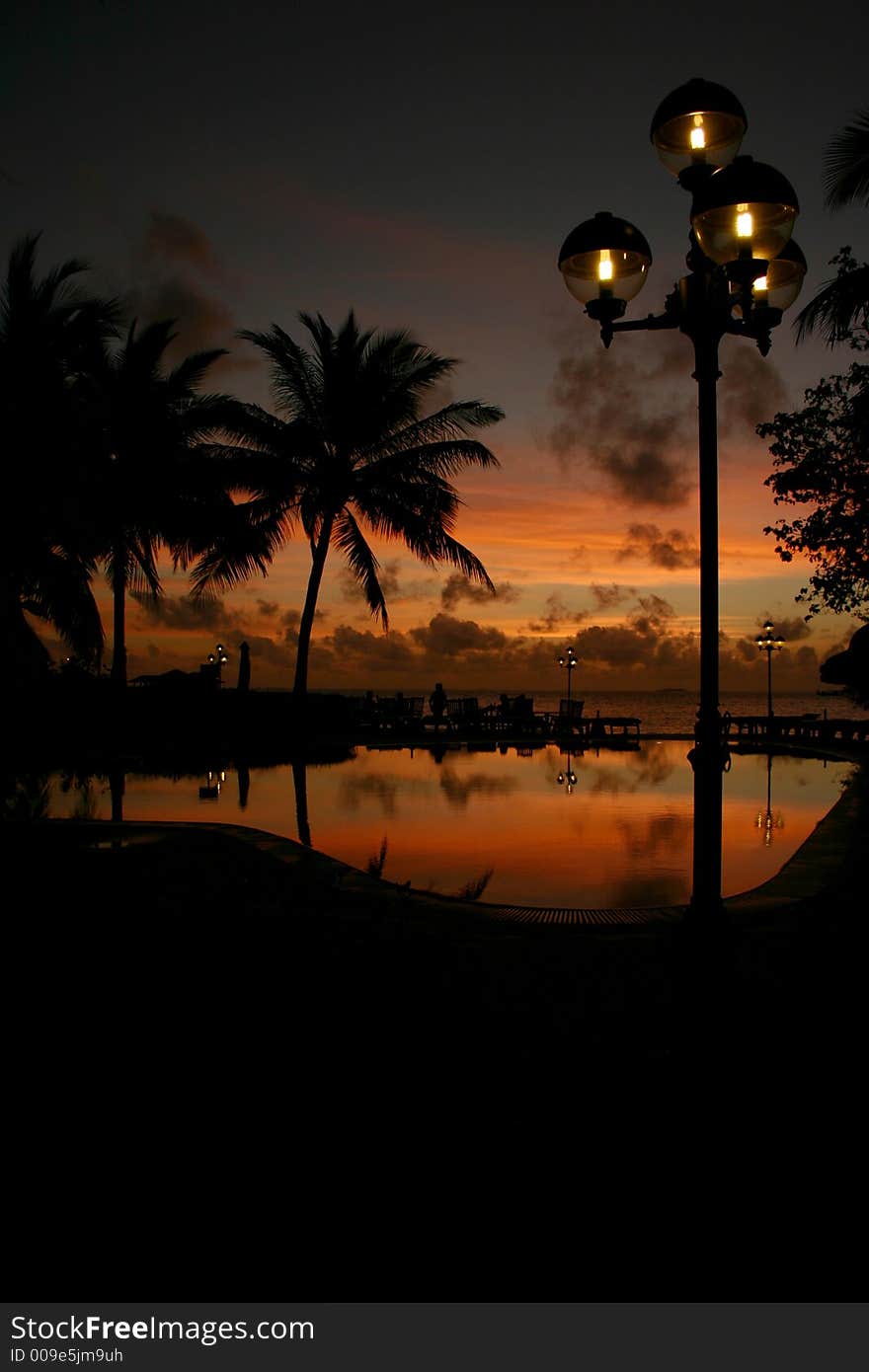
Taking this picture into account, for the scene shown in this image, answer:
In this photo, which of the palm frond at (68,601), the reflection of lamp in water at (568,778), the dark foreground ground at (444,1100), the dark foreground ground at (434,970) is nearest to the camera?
the dark foreground ground at (444,1100)

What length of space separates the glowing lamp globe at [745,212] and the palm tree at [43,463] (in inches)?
405

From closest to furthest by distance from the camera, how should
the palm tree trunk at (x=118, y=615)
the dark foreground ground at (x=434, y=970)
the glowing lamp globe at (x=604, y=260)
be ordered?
1. the dark foreground ground at (x=434, y=970)
2. the glowing lamp globe at (x=604, y=260)
3. the palm tree trunk at (x=118, y=615)

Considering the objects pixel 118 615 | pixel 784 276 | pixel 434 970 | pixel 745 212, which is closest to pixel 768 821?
pixel 434 970

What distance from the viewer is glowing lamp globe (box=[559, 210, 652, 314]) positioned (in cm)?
455

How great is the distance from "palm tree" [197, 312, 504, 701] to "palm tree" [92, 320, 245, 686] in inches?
40.9

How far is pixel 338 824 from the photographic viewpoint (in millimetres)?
11594

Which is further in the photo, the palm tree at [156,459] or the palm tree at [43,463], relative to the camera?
the palm tree at [156,459]

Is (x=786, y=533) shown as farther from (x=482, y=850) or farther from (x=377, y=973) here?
(x=377, y=973)

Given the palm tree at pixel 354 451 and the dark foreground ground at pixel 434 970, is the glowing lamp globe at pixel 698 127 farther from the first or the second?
the palm tree at pixel 354 451

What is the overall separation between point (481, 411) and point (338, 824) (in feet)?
46.1

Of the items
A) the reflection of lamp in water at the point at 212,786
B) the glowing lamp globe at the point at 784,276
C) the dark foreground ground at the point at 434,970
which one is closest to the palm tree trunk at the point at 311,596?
the reflection of lamp in water at the point at 212,786

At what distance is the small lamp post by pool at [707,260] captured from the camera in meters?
4.25

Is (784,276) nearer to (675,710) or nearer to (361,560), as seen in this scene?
(361,560)

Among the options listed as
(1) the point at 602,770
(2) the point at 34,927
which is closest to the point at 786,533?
(1) the point at 602,770
